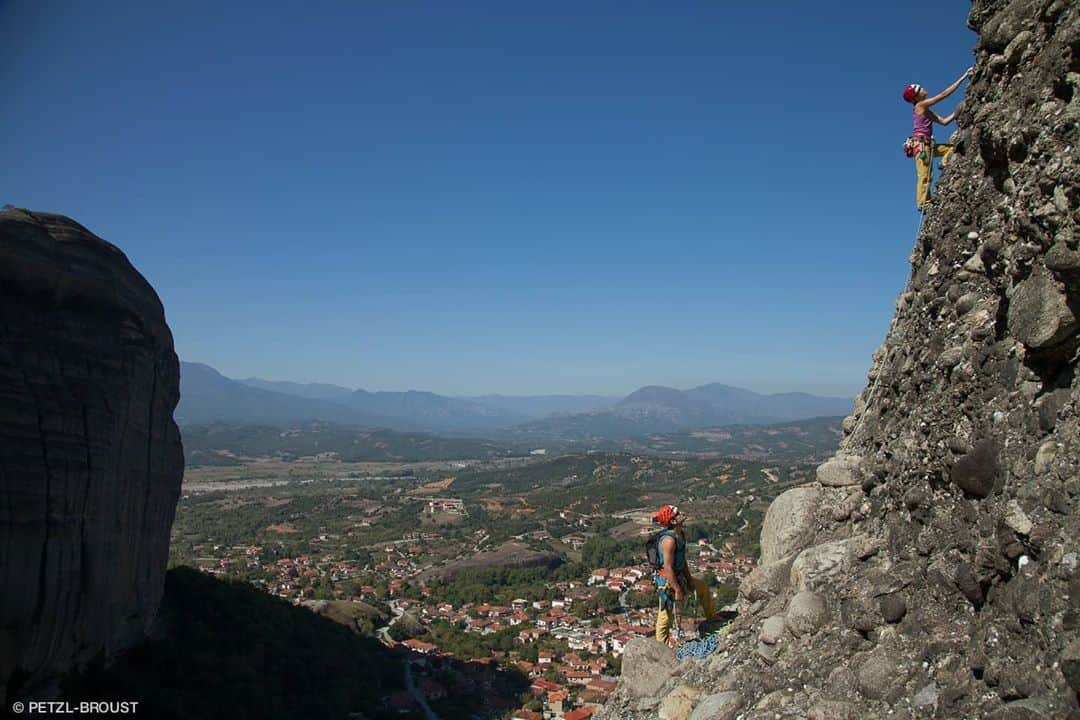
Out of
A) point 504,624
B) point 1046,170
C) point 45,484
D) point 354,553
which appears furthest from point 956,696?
point 354,553

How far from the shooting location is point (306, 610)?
3891 cm

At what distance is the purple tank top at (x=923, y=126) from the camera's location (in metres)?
8.64

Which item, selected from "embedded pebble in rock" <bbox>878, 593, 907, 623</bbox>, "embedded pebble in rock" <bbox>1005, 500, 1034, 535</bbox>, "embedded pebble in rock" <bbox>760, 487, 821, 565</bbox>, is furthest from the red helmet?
"embedded pebble in rock" <bbox>1005, 500, 1034, 535</bbox>

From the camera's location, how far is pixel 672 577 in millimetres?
9016

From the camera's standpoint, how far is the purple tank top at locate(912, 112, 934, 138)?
864 cm

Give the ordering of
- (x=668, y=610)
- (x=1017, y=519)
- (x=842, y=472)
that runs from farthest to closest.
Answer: (x=668, y=610)
(x=842, y=472)
(x=1017, y=519)

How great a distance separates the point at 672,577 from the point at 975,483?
4.67 metres

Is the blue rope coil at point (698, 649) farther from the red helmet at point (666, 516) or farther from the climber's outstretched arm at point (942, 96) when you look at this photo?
the climber's outstretched arm at point (942, 96)

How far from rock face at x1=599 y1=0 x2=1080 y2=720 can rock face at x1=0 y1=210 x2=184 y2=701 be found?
17.2 metres

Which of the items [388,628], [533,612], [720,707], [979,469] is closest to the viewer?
[979,469]

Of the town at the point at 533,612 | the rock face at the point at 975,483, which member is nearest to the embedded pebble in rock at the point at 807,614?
the rock face at the point at 975,483

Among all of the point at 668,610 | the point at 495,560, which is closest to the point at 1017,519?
the point at 668,610

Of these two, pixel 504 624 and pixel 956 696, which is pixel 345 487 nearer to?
pixel 504 624

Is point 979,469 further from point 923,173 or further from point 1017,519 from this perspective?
point 923,173
